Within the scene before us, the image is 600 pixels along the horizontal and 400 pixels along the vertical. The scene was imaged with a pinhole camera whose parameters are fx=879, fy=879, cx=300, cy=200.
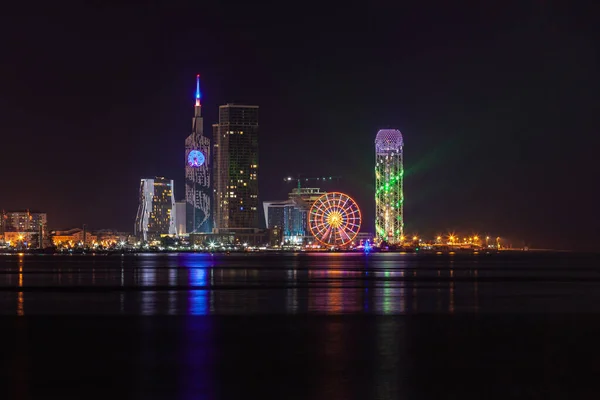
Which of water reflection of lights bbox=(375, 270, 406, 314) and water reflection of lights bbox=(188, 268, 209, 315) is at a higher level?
water reflection of lights bbox=(188, 268, 209, 315)

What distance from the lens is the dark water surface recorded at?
23078 mm

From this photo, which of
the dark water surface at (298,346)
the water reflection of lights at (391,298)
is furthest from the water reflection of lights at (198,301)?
the water reflection of lights at (391,298)

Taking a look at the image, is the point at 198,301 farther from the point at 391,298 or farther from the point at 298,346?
the point at 298,346

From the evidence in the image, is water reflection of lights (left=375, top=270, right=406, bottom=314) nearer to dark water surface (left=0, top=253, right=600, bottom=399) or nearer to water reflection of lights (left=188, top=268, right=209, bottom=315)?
dark water surface (left=0, top=253, right=600, bottom=399)

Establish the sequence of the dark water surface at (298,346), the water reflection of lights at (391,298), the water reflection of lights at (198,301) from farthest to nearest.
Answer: the water reflection of lights at (391,298) → the water reflection of lights at (198,301) → the dark water surface at (298,346)

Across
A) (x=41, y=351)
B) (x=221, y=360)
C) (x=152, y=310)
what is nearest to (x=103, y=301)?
(x=152, y=310)

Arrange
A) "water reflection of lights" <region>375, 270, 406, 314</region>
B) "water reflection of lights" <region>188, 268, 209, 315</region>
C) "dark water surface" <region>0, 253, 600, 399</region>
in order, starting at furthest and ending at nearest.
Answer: "water reflection of lights" <region>375, 270, 406, 314</region> < "water reflection of lights" <region>188, 268, 209, 315</region> < "dark water surface" <region>0, 253, 600, 399</region>

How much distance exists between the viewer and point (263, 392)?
22359 mm

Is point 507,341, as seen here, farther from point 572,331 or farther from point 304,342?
point 304,342

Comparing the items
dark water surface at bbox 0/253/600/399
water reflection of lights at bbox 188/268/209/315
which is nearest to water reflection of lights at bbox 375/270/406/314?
dark water surface at bbox 0/253/600/399

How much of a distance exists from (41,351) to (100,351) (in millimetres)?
1975

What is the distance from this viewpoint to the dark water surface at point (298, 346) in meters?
23.1

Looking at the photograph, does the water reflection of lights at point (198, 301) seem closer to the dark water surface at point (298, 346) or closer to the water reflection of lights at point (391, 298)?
the dark water surface at point (298, 346)

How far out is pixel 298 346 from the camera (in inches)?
1230
